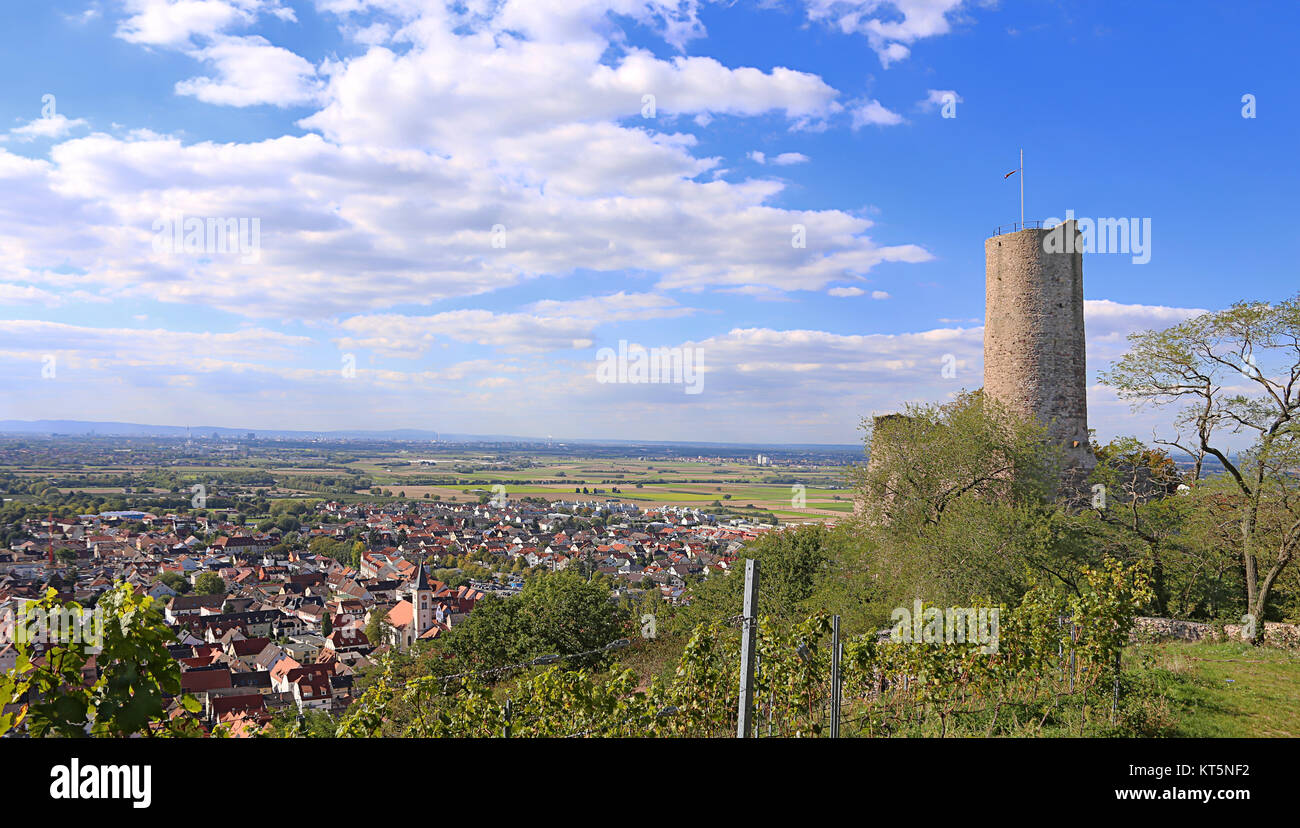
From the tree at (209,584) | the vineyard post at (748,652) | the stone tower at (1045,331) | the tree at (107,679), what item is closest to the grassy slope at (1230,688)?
the vineyard post at (748,652)

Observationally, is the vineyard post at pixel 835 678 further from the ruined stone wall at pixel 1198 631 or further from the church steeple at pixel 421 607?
the church steeple at pixel 421 607

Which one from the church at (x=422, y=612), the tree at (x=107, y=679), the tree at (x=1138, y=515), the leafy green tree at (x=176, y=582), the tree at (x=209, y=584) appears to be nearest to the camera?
the tree at (x=107, y=679)

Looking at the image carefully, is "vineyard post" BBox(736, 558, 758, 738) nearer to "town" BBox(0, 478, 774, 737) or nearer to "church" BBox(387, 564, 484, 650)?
"town" BBox(0, 478, 774, 737)

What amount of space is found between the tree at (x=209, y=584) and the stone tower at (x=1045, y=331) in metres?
68.9

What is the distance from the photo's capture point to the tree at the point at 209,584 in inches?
2532

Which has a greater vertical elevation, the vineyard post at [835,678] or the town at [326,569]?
the vineyard post at [835,678]

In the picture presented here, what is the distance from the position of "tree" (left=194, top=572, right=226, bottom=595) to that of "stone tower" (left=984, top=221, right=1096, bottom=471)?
68.9 meters

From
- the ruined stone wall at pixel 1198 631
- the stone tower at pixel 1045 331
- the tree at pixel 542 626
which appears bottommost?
the tree at pixel 542 626

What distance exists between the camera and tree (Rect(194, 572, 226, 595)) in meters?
64.3

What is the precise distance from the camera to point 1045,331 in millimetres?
19391

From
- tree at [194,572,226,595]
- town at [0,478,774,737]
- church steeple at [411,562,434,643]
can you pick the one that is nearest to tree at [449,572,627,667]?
town at [0,478,774,737]

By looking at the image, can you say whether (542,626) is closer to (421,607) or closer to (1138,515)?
(1138,515)
